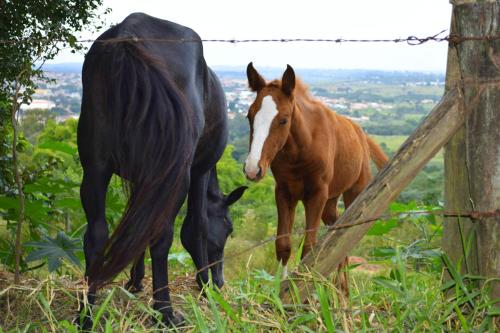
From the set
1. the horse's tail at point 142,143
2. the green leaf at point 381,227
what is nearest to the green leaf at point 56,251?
the horse's tail at point 142,143

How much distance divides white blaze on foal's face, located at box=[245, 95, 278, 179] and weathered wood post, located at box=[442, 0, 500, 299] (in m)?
1.71

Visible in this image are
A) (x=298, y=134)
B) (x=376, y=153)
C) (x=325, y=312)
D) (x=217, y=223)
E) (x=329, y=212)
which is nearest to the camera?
(x=325, y=312)

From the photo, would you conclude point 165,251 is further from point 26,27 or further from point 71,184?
point 26,27

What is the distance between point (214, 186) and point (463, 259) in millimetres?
2265

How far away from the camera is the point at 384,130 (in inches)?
1529

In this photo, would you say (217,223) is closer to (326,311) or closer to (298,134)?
(298,134)

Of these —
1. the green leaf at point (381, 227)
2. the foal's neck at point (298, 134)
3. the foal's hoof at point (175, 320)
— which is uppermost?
the foal's neck at point (298, 134)

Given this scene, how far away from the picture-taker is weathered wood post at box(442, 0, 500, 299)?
346cm

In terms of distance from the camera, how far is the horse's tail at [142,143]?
3.44 meters

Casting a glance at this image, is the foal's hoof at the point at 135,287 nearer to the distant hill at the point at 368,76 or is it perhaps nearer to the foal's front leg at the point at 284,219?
the foal's front leg at the point at 284,219

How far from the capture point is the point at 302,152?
567 cm

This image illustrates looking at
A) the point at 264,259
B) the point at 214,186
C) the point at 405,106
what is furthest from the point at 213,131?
the point at 405,106

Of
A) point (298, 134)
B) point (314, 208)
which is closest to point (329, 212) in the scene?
point (314, 208)

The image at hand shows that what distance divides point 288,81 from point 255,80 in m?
0.24
